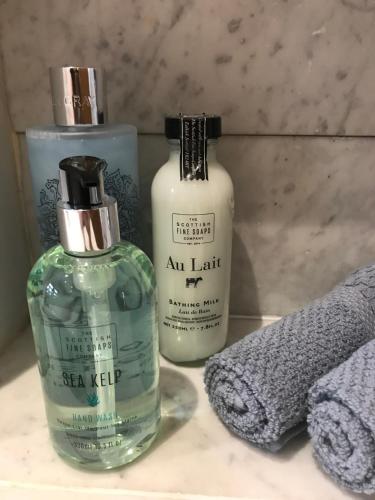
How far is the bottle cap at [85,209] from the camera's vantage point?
0.90 feet

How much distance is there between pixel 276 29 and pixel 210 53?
0.06 metres

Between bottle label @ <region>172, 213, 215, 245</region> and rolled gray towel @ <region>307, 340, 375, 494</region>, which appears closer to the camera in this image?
rolled gray towel @ <region>307, 340, 375, 494</region>

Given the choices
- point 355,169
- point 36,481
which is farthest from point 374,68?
point 36,481

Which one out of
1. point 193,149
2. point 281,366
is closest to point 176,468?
point 281,366

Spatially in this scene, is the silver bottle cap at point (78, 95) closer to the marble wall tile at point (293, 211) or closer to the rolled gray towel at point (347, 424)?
the marble wall tile at point (293, 211)

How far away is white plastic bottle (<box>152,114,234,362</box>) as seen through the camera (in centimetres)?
37

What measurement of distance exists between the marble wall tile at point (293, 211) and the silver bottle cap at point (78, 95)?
0.08m

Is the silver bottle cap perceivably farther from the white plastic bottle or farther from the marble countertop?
the marble countertop

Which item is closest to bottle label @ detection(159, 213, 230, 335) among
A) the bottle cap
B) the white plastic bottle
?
the white plastic bottle

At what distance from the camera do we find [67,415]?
0.33 meters

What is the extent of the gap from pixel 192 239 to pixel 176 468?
165 mm

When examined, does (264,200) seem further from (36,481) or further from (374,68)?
(36,481)

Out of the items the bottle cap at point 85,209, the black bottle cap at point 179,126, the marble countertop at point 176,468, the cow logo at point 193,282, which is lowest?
the marble countertop at point 176,468

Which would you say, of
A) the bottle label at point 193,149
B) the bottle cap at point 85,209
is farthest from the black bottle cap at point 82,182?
the bottle label at point 193,149
